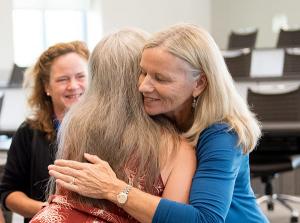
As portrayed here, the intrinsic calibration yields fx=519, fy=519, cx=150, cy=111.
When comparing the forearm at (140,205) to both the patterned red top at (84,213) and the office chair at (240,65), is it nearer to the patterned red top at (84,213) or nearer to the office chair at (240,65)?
the patterned red top at (84,213)

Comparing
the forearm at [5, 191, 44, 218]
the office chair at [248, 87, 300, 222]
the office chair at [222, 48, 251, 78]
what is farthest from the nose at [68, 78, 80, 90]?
the office chair at [222, 48, 251, 78]

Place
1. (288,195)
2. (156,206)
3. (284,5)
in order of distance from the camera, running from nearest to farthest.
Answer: (156,206) → (288,195) → (284,5)

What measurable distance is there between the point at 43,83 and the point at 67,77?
121 millimetres

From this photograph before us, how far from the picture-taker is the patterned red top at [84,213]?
3.88ft

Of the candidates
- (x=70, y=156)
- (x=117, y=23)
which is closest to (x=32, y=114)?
(x=70, y=156)

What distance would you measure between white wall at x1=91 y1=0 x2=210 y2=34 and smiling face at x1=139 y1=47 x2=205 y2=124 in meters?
8.34

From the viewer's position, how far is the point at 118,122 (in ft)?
4.02

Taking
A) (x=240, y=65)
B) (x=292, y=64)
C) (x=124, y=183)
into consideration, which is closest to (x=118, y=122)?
(x=124, y=183)

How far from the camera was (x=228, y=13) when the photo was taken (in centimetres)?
1231

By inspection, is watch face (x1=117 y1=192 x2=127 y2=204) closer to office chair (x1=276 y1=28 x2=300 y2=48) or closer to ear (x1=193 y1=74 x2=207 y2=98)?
ear (x1=193 y1=74 x2=207 y2=98)

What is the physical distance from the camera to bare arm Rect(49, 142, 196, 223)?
116cm

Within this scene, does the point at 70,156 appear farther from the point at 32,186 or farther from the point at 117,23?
the point at 117,23

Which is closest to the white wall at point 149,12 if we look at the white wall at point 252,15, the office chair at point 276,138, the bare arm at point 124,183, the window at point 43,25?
the white wall at point 252,15

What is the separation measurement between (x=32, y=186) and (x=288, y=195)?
10.9 feet
